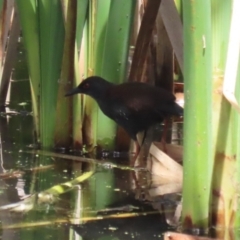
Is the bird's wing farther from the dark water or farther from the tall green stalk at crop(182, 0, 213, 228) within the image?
the tall green stalk at crop(182, 0, 213, 228)

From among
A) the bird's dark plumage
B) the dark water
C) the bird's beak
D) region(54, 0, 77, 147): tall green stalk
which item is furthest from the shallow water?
the bird's beak

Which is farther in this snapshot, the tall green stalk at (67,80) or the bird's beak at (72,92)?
the bird's beak at (72,92)

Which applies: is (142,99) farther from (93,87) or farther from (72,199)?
(72,199)

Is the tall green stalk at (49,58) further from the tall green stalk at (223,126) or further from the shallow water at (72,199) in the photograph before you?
the tall green stalk at (223,126)

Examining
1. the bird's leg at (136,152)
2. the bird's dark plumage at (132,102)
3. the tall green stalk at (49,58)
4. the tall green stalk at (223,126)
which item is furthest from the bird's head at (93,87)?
the tall green stalk at (223,126)

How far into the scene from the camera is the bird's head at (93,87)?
4734 mm

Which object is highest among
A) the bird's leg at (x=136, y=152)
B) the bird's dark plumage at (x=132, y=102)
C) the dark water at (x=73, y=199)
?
the bird's dark plumage at (x=132, y=102)

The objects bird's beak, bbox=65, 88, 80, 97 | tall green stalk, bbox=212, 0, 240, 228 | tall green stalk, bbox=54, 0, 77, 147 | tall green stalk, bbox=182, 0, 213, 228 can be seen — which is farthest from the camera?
bird's beak, bbox=65, 88, 80, 97

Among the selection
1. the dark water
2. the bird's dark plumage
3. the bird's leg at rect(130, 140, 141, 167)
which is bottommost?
the dark water

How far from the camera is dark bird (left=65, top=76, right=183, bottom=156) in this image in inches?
185

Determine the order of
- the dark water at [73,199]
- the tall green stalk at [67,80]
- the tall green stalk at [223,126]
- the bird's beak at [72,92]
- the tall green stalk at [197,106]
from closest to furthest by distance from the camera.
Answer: the tall green stalk at [197,106], the tall green stalk at [223,126], the dark water at [73,199], the tall green stalk at [67,80], the bird's beak at [72,92]

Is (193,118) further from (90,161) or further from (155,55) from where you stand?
(155,55)

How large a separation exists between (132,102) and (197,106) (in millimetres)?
1823

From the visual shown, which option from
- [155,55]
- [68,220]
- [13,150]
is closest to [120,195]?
[68,220]
